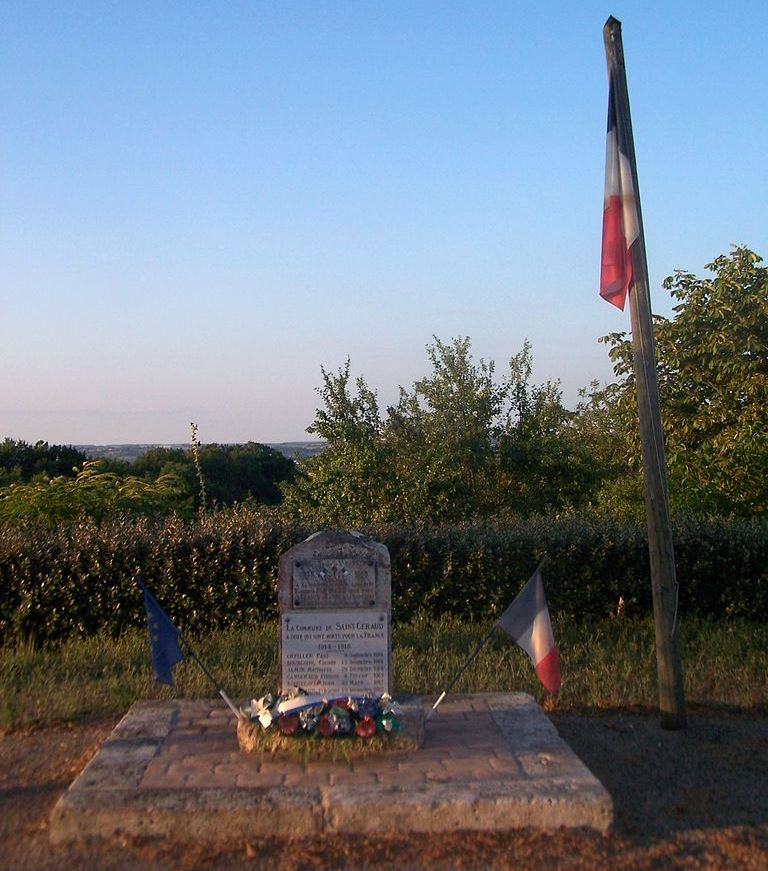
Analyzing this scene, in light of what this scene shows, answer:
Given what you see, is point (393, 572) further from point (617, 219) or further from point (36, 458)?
point (36, 458)

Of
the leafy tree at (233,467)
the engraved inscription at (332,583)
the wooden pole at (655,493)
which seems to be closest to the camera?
the engraved inscription at (332,583)

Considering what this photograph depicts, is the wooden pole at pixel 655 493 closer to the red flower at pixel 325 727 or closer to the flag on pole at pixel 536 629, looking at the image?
the flag on pole at pixel 536 629

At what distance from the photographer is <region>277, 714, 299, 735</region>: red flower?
5.86 m

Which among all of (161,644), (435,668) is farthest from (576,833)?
(435,668)

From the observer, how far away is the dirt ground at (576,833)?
475 cm

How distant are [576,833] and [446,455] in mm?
10530

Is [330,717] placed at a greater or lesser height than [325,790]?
greater

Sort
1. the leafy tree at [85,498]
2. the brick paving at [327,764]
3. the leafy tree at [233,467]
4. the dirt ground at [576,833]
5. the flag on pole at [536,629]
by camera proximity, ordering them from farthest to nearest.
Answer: the leafy tree at [233,467] < the leafy tree at [85,498] < the flag on pole at [536,629] < the brick paving at [327,764] < the dirt ground at [576,833]

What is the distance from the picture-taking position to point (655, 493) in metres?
6.82

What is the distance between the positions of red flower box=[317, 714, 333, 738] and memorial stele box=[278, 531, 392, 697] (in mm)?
647

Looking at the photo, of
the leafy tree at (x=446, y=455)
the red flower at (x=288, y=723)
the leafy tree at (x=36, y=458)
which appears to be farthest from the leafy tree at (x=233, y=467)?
the red flower at (x=288, y=723)

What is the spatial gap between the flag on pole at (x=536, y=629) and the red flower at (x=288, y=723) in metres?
1.40

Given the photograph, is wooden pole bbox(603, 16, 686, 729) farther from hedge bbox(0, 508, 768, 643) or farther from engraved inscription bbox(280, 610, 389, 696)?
hedge bbox(0, 508, 768, 643)

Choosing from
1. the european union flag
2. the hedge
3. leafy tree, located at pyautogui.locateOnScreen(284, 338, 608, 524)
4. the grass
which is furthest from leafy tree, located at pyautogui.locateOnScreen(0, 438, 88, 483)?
the european union flag
